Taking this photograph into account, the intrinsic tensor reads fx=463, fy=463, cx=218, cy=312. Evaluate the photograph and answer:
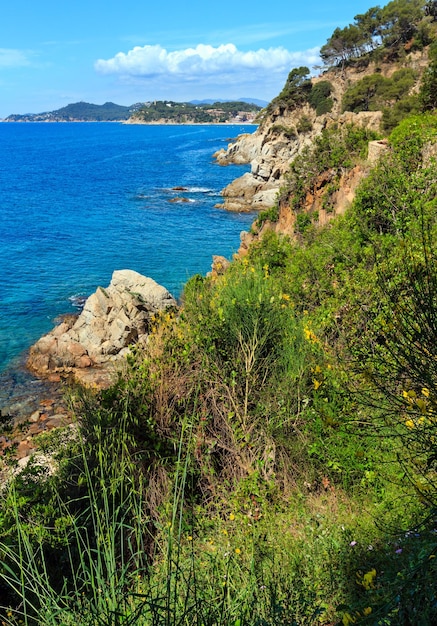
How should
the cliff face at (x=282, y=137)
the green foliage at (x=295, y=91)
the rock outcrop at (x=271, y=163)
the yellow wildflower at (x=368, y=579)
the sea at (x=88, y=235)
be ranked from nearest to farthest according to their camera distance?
the yellow wildflower at (x=368, y=579)
the sea at (x=88, y=235)
the rock outcrop at (x=271, y=163)
the cliff face at (x=282, y=137)
the green foliage at (x=295, y=91)

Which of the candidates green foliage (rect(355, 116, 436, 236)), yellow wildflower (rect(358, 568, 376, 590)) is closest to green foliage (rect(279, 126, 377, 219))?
green foliage (rect(355, 116, 436, 236))

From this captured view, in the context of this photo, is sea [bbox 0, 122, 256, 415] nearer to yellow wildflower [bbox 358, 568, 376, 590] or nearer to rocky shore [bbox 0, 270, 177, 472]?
rocky shore [bbox 0, 270, 177, 472]

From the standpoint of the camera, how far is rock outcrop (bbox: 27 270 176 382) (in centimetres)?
1833

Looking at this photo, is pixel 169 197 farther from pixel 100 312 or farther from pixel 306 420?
pixel 306 420

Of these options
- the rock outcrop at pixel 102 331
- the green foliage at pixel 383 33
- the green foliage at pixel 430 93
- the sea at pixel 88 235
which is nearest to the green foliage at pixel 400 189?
the sea at pixel 88 235

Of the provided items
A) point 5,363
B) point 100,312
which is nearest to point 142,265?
point 100,312

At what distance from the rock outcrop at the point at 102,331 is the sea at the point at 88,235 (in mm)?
1153

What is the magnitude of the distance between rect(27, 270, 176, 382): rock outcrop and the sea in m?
1.15

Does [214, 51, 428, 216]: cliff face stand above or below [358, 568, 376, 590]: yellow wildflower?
above

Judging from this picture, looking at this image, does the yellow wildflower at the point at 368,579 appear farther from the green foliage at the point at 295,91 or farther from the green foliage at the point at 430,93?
the green foliage at the point at 295,91

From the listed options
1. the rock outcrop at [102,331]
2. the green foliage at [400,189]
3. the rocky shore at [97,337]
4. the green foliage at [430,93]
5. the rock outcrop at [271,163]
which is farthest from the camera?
the rock outcrop at [271,163]

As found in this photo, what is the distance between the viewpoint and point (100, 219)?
42219 millimetres

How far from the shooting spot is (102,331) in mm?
19281

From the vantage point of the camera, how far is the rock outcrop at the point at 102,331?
18.3 m
